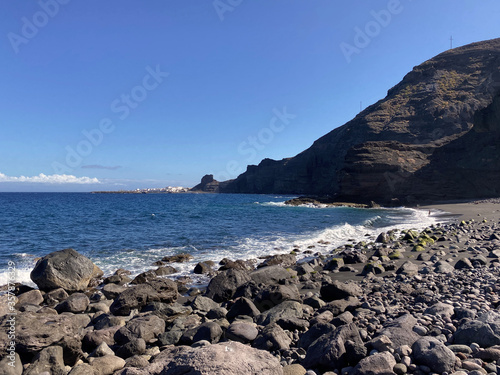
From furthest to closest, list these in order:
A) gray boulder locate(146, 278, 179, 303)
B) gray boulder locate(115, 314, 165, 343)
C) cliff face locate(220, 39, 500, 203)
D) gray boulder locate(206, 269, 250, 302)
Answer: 1. cliff face locate(220, 39, 500, 203)
2. gray boulder locate(206, 269, 250, 302)
3. gray boulder locate(146, 278, 179, 303)
4. gray boulder locate(115, 314, 165, 343)

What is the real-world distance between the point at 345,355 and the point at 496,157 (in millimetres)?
68017

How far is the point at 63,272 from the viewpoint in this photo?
40.2ft

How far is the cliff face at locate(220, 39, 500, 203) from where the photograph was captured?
59.3 meters

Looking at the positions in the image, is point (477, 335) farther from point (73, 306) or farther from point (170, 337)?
point (73, 306)

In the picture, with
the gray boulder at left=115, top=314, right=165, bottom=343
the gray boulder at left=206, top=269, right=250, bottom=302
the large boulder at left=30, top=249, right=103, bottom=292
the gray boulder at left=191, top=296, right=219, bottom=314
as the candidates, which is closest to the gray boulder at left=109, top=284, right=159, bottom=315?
the gray boulder at left=191, top=296, right=219, bottom=314

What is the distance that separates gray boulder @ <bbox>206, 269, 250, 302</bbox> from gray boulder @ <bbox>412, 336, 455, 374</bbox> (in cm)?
677

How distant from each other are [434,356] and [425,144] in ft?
267

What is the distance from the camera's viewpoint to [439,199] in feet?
196

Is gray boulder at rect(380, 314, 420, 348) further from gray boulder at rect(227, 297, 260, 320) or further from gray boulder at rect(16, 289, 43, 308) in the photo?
gray boulder at rect(16, 289, 43, 308)

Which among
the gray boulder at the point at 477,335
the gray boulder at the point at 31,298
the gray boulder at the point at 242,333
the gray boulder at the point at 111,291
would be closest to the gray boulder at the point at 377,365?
the gray boulder at the point at 477,335

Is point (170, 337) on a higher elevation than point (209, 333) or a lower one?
lower

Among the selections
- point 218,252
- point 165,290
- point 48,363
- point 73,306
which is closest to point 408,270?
point 165,290

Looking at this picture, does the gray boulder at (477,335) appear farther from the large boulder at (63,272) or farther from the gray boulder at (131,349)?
the large boulder at (63,272)

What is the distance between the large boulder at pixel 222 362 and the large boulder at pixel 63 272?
9833 millimetres
